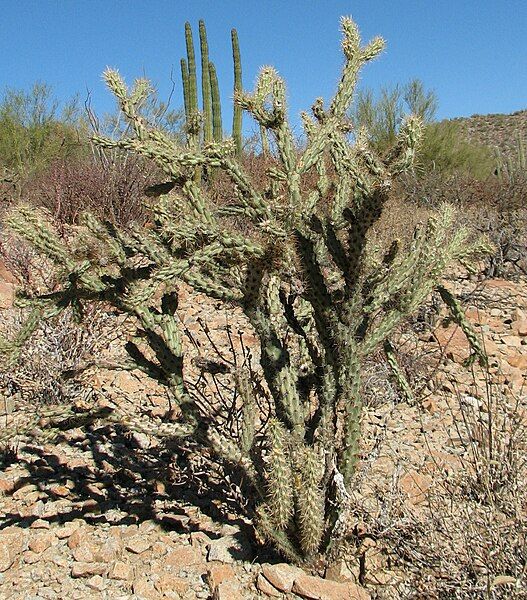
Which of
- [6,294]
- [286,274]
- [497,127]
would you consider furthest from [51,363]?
[497,127]

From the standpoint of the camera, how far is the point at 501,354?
6148 millimetres

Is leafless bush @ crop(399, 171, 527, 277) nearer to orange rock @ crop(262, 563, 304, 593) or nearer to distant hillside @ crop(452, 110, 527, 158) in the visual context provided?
orange rock @ crop(262, 563, 304, 593)

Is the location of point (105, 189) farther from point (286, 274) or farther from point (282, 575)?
point (282, 575)

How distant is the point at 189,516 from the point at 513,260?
21.9 feet

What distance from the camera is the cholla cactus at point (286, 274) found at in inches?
120

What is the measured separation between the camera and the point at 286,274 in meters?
3.29

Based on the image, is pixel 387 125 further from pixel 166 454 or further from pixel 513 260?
pixel 166 454

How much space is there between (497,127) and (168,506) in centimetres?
5397

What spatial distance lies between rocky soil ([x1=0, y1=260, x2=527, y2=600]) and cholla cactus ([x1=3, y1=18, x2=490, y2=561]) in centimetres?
22

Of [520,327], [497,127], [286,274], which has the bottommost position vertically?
[520,327]

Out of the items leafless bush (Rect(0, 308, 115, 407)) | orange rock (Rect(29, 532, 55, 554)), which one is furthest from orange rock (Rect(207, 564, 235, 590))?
leafless bush (Rect(0, 308, 115, 407))

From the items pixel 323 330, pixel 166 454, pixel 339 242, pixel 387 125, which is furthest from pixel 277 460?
pixel 387 125

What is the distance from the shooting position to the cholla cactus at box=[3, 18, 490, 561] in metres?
3.06

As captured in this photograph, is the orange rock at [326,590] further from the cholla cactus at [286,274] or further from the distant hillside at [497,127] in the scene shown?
the distant hillside at [497,127]
